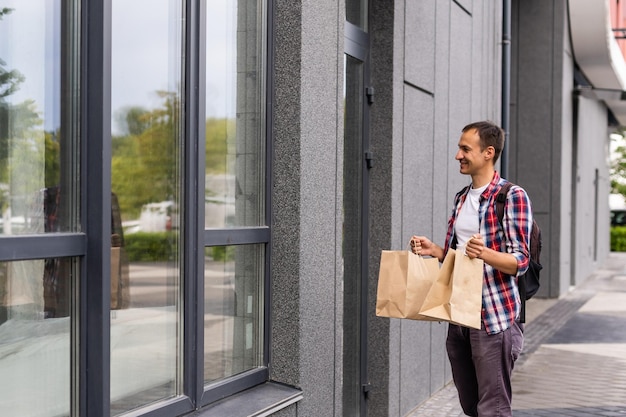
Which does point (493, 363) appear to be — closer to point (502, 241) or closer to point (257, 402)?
point (502, 241)

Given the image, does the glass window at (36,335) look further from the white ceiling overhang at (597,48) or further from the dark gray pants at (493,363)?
the white ceiling overhang at (597,48)

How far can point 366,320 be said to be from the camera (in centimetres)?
663

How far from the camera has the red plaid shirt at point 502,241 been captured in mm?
4277

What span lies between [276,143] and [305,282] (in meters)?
0.78

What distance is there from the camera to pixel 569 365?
967cm

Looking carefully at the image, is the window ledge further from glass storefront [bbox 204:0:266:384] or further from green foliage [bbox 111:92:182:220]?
green foliage [bbox 111:92:182:220]

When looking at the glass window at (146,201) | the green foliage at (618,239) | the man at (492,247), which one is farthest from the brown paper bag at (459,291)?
the green foliage at (618,239)

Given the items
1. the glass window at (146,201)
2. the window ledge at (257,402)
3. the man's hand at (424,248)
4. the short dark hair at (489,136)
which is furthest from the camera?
the man's hand at (424,248)

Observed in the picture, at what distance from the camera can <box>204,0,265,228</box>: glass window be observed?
14.4ft

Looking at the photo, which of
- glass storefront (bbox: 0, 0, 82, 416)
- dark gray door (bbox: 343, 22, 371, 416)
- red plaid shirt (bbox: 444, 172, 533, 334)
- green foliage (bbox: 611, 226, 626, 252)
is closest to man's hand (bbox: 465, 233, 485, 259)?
red plaid shirt (bbox: 444, 172, 533, 334)

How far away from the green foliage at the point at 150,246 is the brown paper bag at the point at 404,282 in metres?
1.03

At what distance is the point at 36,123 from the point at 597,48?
1814cm

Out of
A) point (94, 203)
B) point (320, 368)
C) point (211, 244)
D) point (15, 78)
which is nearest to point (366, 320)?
point (320, 368)

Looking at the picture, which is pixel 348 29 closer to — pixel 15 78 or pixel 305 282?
pixel 305 282
